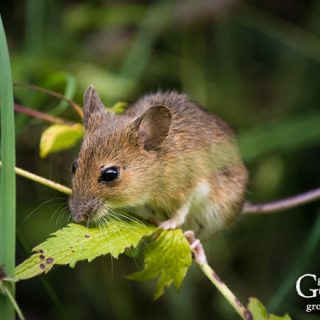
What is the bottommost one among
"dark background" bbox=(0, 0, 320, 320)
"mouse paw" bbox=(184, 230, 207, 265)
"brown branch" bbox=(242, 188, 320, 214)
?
"mouse paw" bbox=(184, 230, 207, 265)

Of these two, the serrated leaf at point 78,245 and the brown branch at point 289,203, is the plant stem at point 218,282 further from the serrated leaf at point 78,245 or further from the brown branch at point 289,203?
the brown branch at point 289,203

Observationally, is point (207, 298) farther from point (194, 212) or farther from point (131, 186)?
point (131, 186)

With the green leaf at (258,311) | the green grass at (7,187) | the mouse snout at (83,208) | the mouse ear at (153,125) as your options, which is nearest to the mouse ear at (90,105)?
the mouse ear at (153,125)

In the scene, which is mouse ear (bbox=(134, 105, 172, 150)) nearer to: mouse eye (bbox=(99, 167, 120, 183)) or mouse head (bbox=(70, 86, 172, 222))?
mouse head (bbox=(70, 86, 172, 222))

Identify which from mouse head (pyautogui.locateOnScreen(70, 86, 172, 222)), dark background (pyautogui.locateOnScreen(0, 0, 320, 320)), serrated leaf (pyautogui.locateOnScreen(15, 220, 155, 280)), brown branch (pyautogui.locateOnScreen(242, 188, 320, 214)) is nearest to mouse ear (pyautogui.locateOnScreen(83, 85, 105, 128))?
mouse head (pyautogui.locateOnScreen(70, 86, 172, 222))

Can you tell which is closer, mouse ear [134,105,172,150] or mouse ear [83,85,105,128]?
mouse ear [134,105,172,150]

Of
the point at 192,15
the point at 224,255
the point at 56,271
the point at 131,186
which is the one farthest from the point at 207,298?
the point at 131,186

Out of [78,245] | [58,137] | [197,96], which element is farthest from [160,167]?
[197,96]
